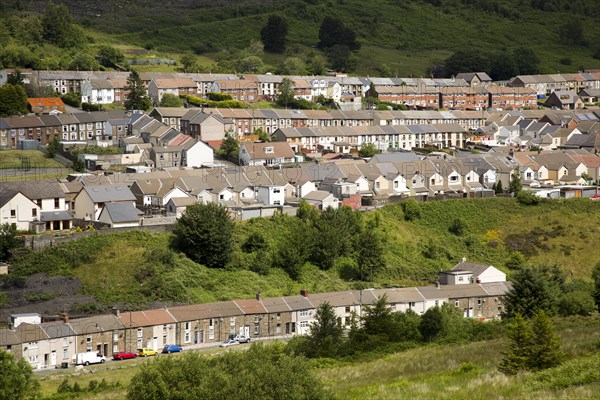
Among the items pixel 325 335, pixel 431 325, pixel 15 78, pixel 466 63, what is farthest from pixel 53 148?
pixel 466 63

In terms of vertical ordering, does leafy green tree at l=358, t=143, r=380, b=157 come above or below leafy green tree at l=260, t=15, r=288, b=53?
below

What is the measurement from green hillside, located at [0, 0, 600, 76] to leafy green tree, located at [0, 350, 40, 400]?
5160cm

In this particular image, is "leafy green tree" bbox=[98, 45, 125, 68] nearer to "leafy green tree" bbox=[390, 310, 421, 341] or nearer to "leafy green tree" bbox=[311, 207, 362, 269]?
"leafy green tree" bbox=[311, 207, 362, 269]

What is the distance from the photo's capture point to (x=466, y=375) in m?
20.1

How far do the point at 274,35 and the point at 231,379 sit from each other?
78553 millimetres

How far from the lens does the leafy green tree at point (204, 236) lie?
39.8 meters

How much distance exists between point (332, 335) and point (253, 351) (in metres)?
8.86

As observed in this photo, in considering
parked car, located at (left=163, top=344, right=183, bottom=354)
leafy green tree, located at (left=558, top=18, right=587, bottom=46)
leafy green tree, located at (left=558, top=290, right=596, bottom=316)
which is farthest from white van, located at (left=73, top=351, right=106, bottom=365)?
leafy green tree, located at (left=558, top=18, right=587, bottom=46)

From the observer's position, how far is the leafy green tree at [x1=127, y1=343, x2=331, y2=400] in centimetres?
1808

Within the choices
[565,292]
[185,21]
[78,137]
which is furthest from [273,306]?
[185,21]

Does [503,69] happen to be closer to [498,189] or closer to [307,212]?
[498,189]

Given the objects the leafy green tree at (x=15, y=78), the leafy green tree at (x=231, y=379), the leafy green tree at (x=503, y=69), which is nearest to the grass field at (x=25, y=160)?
the leafy green tree at (x=15, y=78)

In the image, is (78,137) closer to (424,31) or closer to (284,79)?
(284,79)

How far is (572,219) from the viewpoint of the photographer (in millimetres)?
50406
